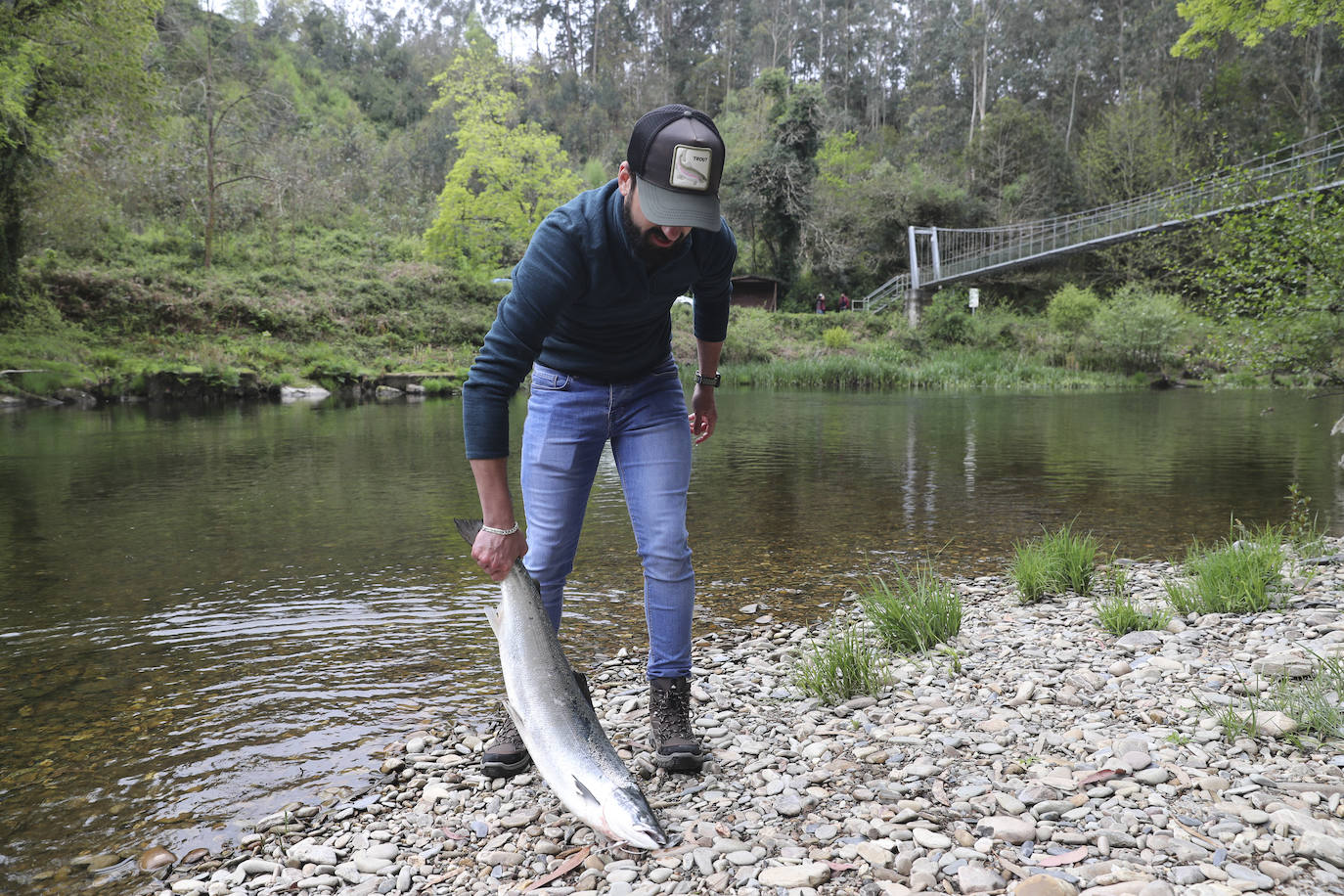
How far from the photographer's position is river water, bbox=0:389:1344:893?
3.35 m

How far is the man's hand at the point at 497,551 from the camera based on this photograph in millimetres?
2652

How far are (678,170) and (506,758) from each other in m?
2.15

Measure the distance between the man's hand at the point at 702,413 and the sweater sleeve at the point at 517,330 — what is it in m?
1.10

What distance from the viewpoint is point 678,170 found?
8.07 ft

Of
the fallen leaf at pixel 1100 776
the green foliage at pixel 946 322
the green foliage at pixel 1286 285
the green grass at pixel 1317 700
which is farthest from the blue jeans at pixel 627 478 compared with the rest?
the green foliage at pixel 946 322

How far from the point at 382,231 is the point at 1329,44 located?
175ft

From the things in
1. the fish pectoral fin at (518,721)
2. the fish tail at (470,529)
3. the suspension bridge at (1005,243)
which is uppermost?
the suspension bridge at (1005,243)

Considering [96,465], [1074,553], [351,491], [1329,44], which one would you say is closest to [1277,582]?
[1074,553]

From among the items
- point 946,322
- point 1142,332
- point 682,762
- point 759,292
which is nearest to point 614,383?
point 682,762

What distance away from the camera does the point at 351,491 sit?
9.71 metres

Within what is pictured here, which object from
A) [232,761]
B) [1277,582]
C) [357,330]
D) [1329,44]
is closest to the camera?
[232,761]

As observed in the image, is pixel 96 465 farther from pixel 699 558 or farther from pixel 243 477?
pixel 699 558

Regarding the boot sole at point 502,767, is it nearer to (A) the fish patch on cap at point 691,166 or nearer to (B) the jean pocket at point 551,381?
(B) the jean pocket at point 551,381

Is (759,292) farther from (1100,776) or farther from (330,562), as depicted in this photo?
(1100,776)
